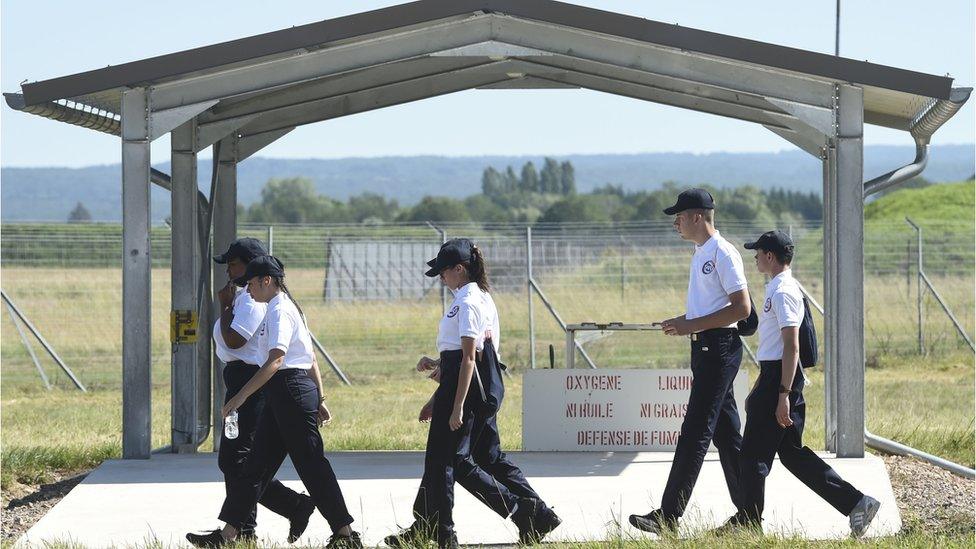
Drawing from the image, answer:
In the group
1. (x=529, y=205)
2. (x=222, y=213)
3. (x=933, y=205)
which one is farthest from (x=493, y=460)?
(x=529, y=205)

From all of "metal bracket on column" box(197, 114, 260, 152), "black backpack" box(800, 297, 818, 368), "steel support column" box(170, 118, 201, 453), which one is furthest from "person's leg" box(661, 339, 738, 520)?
"metal bracket on column" box(197, 114, 260, 152)

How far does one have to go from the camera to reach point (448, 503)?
28.7 feet

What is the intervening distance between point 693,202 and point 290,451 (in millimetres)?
2768

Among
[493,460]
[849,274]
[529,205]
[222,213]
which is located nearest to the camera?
[493,460]

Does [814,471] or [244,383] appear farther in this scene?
[244,383]

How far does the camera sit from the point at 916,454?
12508 mm

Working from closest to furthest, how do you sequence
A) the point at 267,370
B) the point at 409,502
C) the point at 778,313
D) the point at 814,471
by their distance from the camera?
the point at 267,370 < the point at 778,313 < the point at 814,471 < the point at 409,502

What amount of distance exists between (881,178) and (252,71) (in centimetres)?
516

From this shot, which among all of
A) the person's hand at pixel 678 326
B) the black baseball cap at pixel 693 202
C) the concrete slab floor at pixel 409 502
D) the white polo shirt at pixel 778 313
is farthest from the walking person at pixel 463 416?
the white polo shirt at pixel 778 313

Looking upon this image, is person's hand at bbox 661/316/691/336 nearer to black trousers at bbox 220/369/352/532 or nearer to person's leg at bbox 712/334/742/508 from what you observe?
person's leg at bbox 712/334/742/508

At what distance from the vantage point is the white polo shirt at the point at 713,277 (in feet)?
29.4

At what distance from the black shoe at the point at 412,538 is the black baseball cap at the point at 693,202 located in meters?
2.35

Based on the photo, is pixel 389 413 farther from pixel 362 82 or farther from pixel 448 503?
pixel 448 503

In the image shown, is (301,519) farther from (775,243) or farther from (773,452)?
(775,243)
